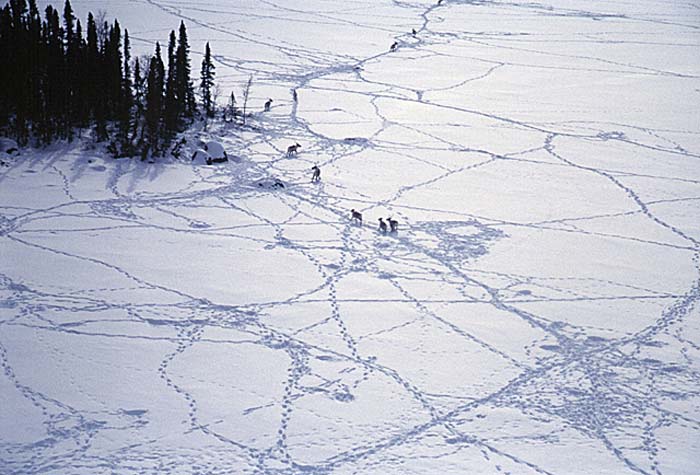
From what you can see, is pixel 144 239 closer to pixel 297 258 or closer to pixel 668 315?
pixel 297 258

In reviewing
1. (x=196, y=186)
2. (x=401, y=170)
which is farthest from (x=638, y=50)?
(x=196, y=186)

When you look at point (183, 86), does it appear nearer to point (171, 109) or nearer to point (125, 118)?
point (171, 109)

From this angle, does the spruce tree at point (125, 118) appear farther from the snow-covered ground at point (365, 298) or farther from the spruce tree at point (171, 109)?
the spruce tree at point (171, 109)

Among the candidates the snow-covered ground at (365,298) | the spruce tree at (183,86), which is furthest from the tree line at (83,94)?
the snow-covered ground at (365,298)

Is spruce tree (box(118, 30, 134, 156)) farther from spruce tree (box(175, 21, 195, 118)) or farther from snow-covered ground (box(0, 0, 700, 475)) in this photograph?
spruce tree (box(175, 21, 195, 118))

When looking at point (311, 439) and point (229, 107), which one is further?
point (229, 107)

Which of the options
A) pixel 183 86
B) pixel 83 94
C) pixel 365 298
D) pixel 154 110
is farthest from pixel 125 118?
pixel 365 298
